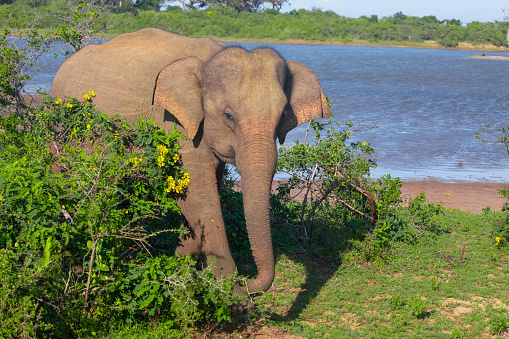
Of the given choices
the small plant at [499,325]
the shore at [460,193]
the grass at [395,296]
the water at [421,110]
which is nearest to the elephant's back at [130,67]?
the water at [421,110]

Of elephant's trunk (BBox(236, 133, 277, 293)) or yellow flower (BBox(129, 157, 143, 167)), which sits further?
yellow flower (BBox(129, 157, 143, 167))

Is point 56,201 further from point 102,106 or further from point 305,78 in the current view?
point 305,78

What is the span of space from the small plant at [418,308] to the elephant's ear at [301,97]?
199cm

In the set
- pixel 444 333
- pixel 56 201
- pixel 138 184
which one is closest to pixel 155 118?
pixel 138 184

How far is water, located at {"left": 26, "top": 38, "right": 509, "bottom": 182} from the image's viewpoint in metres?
14.2

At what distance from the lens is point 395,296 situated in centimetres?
587

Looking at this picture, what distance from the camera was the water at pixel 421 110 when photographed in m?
14.2

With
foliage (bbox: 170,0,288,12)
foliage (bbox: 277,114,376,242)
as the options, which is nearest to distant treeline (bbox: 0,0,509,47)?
foliage (bbox: 170,0,288,12)

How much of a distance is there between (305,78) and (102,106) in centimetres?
222

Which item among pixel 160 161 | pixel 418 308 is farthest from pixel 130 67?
pixel 418 308

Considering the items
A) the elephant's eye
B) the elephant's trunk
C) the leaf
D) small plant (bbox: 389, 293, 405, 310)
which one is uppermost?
the elephant's eye

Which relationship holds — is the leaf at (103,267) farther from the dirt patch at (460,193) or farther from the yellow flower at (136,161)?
the dirt patch at (460,193)

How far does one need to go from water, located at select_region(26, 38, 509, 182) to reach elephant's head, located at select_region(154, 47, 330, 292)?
10.4ft

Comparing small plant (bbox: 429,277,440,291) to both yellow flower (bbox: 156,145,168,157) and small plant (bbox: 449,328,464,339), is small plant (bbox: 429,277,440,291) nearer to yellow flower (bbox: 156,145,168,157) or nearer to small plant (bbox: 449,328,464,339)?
small plant (bbox: 449,328,464,339)
